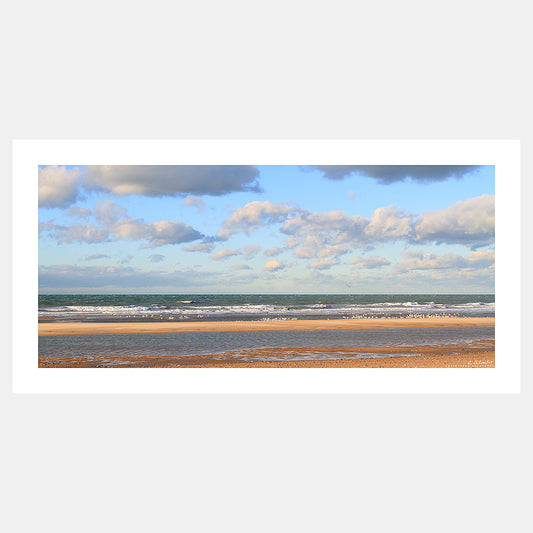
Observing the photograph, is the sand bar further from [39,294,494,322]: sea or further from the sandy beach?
[39,294,494,322]: sea

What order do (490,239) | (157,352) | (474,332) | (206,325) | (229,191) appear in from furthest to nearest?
(206,325)
(474,332)
(229,191)
(490,239)
(157,352)

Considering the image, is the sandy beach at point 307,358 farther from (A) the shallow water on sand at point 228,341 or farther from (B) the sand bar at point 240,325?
(B) the sand bar at point 240,325

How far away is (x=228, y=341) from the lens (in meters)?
11.4

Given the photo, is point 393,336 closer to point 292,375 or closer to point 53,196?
point 292,375

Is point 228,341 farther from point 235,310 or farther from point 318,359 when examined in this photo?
point 235,310

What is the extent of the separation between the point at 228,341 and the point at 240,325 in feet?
12.0

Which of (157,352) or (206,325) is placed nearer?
(157,352)

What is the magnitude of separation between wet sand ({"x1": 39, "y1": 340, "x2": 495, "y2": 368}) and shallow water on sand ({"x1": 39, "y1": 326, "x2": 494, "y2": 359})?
367 millimetres

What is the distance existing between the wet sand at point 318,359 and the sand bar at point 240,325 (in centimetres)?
408

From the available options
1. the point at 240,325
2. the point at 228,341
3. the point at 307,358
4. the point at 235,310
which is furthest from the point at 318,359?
the point at 235,310
